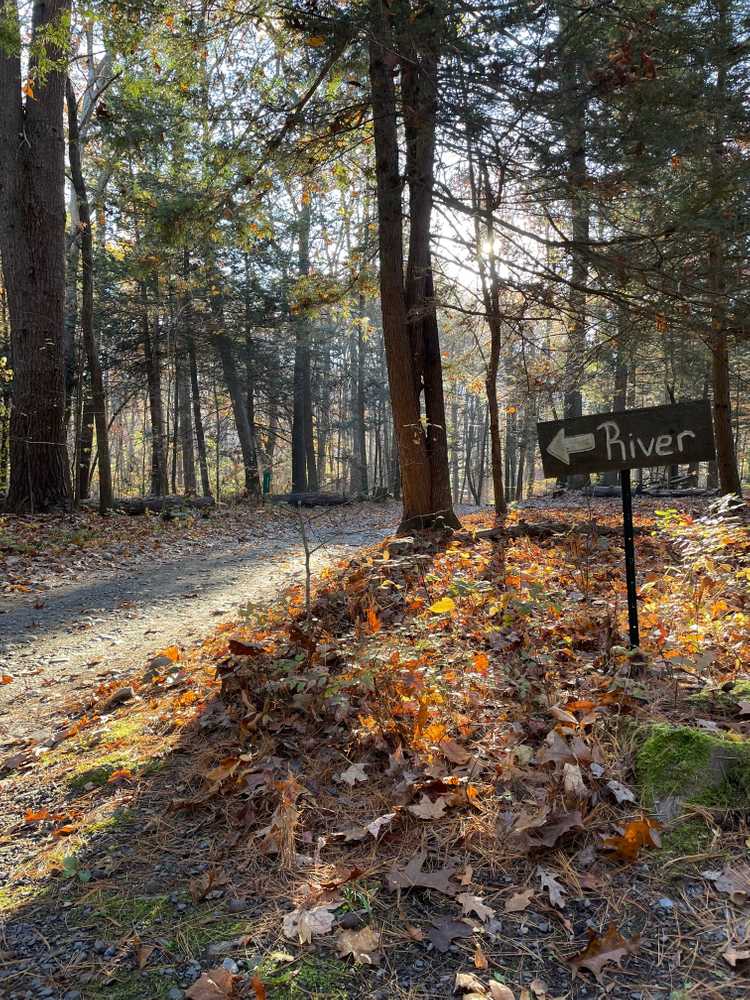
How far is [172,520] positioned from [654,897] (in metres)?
12.4

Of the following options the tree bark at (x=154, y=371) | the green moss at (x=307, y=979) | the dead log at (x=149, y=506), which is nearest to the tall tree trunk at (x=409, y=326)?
the green moss at (x=307, y=979)

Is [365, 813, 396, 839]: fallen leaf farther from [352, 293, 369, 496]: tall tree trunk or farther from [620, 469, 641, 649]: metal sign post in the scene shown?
[352, 293, 369, 496]: tall tree trunk

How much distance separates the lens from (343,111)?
704 cm

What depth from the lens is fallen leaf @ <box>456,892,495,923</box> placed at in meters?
2.00

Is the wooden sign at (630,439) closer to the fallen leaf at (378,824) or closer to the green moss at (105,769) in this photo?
the fallen leaf at (378,824)

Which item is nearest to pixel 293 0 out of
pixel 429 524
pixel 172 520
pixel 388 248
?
pixel 388 248

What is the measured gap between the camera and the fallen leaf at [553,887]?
6.61 ft

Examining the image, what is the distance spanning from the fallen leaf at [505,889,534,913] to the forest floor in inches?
0.6

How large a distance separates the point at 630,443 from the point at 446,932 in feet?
8.46

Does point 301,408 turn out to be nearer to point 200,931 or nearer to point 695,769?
point 695,769

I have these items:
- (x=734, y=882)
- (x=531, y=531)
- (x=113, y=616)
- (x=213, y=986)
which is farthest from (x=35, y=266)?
(x=734, y=882)

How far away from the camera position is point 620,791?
240 centimetres

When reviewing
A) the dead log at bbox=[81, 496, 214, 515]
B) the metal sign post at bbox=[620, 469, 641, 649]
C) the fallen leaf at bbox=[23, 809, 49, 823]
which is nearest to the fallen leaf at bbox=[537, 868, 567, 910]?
the metal sign post at bbox=[620, 469, 641, 649]

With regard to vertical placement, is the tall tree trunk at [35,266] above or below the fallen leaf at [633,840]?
above
